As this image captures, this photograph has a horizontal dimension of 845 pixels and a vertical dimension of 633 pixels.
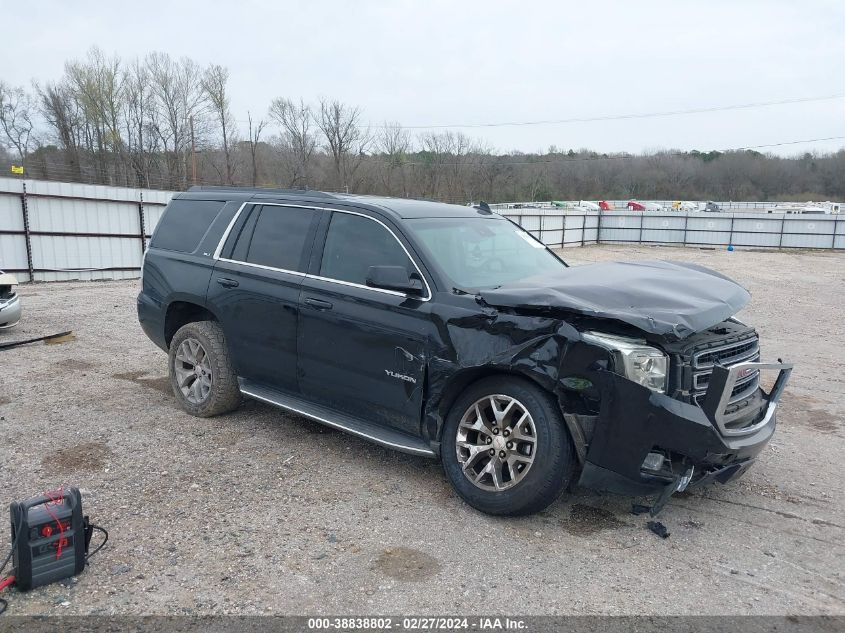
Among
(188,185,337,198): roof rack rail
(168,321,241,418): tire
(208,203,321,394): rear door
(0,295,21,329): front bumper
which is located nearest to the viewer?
(208,203,321,394): rear door

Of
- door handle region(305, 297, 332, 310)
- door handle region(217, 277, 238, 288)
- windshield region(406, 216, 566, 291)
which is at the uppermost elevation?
windshield region(406, 216, 566, 291)

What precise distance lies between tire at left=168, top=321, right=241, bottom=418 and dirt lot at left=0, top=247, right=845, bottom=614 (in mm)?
152

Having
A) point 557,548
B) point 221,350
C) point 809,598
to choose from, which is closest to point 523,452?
point 557,548

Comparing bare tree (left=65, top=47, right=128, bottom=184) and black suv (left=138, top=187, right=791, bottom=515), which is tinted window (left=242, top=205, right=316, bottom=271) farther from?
bare tree (left=65, top=47, right=128, bottom=184)

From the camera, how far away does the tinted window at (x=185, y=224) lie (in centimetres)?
555

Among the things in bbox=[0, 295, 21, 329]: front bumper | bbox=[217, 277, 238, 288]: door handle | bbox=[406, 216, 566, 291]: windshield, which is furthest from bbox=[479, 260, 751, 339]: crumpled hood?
bbox=[0, 295, 21, 329]: front bumper

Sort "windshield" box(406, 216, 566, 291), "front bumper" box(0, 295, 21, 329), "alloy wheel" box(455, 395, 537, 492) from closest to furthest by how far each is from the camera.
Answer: "alloy wheel" box(455, 395, 537, 492), "windshield" box(406, 216, 566, 291), "front bumper" box(0, 295, 21, 329)

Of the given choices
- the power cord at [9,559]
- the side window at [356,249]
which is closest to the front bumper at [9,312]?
the side window at [356,249]

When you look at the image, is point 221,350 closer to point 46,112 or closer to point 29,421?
point 29,421

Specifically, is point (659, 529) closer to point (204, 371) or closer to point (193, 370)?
point (204, 371)

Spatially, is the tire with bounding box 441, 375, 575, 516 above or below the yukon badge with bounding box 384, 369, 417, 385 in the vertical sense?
below

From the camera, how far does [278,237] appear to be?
16.4ft

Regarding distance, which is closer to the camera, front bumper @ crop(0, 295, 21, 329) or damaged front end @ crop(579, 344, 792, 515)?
damaged front end @ crop(579, 344, 792, 515)

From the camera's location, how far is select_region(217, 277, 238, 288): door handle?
A: 16.7ft
